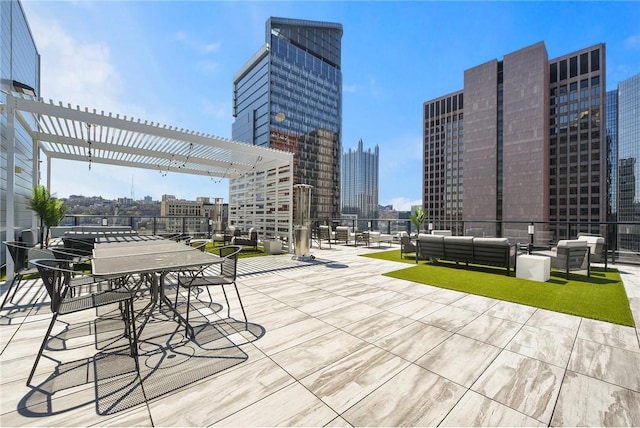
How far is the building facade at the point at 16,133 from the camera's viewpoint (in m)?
Answer: 4.59

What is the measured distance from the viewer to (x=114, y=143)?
292 inches

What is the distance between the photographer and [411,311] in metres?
3.14

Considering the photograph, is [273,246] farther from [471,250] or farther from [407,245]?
[471,250]

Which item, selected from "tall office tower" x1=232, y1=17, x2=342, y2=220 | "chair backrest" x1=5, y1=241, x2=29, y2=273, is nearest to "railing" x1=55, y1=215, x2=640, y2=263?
"chair backrest" x1=5, y1=241, x2=29, y2=273

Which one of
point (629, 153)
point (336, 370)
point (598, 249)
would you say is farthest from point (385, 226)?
point (629, 153)

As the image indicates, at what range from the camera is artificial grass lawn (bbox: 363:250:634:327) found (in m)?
3.20

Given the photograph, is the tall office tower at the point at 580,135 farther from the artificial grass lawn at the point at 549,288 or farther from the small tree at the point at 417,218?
the artificial grass lawn at the point at 549,288

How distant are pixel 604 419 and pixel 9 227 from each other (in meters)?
7.52

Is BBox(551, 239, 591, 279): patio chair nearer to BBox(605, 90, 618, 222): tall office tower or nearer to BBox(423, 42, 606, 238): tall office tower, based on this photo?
BBox(423, 42, 606, 238): tall office tower

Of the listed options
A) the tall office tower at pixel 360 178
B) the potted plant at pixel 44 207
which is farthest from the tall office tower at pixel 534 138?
the tall office tower at pixel 360 178

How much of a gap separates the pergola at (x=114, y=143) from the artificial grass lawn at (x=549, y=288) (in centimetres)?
518

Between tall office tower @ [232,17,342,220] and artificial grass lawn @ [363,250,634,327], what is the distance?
5225 cm

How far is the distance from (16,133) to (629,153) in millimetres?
100501

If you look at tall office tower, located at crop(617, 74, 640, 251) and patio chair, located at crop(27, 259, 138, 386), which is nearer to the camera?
patio chair, located at crop(27, 259, 138, 386)
